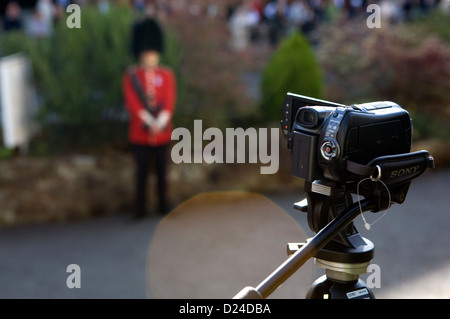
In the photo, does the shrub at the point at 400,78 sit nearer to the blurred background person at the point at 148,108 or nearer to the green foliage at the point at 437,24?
the green foliage at the point at 437,24

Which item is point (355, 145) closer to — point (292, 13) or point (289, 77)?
point (289, 77)

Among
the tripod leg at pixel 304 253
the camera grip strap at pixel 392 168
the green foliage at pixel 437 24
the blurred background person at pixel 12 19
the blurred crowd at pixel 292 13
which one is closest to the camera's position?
the tripod leg at pixel 304 253

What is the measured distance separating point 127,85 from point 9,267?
2134 millimetres

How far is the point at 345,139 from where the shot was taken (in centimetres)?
234

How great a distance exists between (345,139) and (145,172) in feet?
14.3

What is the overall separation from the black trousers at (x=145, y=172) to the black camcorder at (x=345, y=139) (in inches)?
159

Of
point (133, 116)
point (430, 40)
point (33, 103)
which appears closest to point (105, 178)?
point (133, 116)

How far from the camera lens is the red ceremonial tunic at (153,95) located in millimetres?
6383

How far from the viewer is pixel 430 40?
9.52m

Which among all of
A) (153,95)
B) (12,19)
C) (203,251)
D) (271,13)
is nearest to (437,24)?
(271,13)

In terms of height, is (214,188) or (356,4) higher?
(356,4)

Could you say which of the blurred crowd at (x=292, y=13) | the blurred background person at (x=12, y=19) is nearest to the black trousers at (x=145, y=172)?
the blurred crowd at (x=292, y=13)
